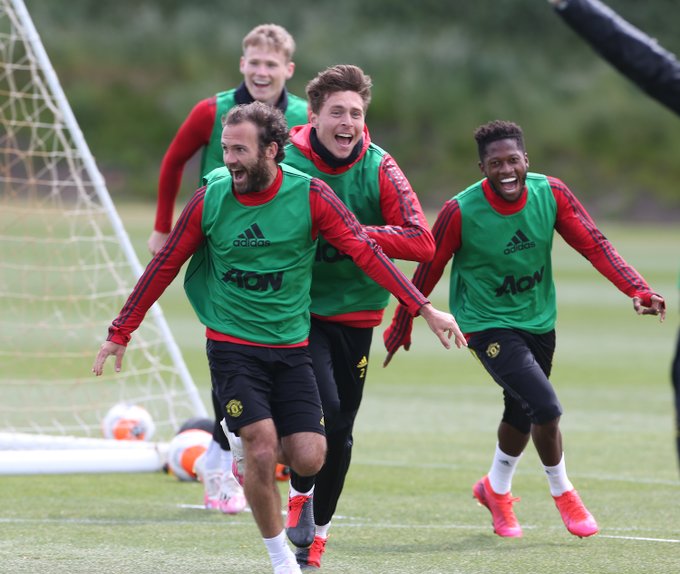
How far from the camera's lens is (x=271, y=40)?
24.5ft

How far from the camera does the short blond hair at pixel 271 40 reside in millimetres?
7453

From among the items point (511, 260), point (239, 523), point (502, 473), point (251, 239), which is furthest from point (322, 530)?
point (511, 260)

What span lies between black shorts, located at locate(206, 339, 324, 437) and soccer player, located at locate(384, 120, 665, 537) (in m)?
1.11

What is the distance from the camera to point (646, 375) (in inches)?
575

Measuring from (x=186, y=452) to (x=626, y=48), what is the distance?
5083 millimetres

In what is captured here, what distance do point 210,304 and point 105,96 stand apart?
61063 millimetres

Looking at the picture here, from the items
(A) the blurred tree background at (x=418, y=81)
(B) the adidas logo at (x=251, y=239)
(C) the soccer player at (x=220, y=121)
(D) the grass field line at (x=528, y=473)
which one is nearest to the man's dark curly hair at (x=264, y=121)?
(B) the adidas logo at (x=251, y=239)

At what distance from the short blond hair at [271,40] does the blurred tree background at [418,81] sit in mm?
49559

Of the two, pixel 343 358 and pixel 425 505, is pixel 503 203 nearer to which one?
pixel 343 358

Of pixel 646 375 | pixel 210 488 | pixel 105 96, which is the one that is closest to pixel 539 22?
pixel 105 96

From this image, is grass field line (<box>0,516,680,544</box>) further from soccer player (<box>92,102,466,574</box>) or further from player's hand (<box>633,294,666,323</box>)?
soccer player (<box>92,102,466,574</box>)

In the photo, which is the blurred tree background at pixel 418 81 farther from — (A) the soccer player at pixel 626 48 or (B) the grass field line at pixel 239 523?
(A) the soccer player at pixel 626 48

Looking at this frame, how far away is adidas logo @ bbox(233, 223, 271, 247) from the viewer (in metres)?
5.35

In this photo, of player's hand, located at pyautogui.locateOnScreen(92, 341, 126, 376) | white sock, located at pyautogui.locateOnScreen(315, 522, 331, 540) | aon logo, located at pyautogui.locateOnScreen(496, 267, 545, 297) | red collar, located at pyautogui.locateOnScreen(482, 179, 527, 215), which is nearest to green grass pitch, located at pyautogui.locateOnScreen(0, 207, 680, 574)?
white sock, located at pyautogui.locateOnScreen(315, 522, 331, 540)
